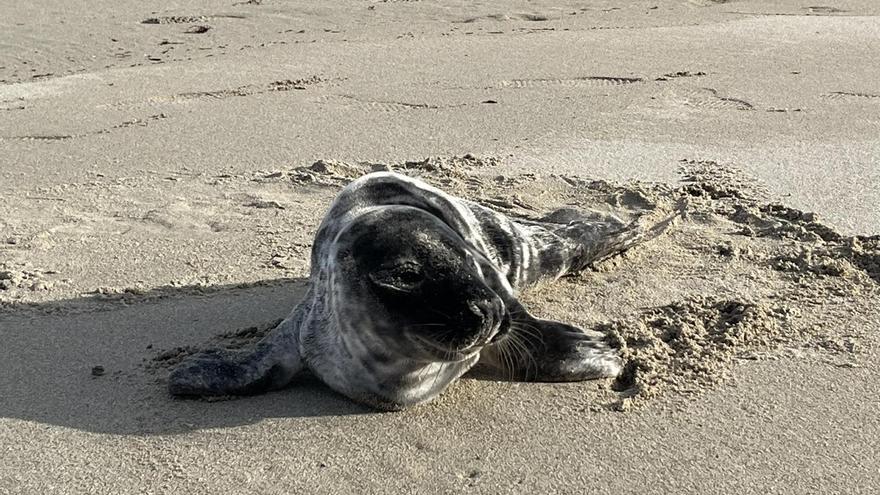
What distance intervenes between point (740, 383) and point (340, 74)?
177 inches

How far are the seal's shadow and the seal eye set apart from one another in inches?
19.7

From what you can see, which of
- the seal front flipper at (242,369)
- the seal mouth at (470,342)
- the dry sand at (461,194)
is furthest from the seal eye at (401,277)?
the seal front flipper at (242,369)

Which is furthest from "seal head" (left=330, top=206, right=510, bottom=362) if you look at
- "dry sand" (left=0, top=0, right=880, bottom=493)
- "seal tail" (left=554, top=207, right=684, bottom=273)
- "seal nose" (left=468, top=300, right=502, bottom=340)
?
"seal tail" (left=554, top=207, right=684, bottom=273)

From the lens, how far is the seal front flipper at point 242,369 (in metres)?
3.40

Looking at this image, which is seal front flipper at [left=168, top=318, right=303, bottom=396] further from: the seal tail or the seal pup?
the seal tail

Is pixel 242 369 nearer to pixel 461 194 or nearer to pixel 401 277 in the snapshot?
pixel 401 277

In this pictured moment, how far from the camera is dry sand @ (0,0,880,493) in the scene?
123 inches

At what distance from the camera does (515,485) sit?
116 inches

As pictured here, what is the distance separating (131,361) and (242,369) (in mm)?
449

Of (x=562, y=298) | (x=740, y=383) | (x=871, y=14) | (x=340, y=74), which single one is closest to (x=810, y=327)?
(x=740, y=383)

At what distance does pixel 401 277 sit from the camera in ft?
9.93

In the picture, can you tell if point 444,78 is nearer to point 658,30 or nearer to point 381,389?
point 658,30

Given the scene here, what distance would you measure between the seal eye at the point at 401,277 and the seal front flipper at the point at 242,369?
59 centimetres

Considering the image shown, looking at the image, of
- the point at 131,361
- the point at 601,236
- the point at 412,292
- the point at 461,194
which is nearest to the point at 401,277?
the point at 412,292
